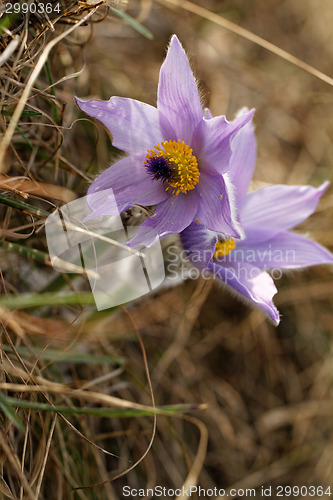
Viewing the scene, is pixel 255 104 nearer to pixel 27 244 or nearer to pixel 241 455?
pixel 27 244

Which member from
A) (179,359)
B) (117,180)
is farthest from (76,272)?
(179,359)

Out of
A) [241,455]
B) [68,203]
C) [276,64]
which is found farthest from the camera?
[276,64]

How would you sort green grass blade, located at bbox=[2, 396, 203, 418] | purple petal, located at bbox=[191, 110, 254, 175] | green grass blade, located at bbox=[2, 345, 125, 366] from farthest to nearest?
green grass blade, located at bbox=[2, 345, 125, 366] < green grass blade, located at bbox=[2, 396, 203, 418] < purple petal, located at bbox=[191, 110, 254, 175]

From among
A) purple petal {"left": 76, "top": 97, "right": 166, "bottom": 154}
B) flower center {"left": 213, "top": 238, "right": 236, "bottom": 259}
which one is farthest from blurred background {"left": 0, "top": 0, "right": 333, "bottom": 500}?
flower center {"left": 213, "top": 238, "right": 236, "bottom": 259}

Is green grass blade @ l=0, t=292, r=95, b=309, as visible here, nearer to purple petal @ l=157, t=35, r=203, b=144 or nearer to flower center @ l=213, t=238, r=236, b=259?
flower center @ l=213, t=238, r=236, b=259

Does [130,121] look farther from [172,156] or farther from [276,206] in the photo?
[276,206]

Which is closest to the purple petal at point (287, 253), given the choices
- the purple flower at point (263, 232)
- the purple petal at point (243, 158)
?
the purple flower at point (263, 232)
